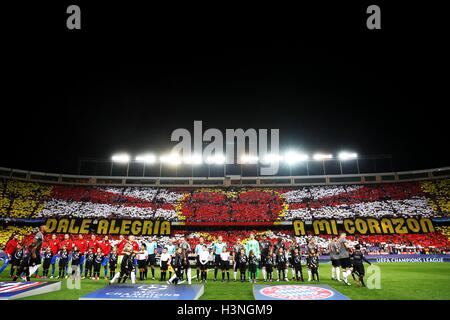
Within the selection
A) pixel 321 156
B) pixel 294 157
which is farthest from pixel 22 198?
pixel 321 156

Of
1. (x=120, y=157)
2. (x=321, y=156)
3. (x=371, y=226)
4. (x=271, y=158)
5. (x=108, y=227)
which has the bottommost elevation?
(x=108, y=227)

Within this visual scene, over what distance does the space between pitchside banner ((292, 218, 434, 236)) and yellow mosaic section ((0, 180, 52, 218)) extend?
3714cm

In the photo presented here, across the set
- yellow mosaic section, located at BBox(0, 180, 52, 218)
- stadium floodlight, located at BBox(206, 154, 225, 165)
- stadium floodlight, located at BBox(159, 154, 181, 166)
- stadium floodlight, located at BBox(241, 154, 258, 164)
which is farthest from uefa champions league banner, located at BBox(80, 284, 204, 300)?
stadium floodlight, located at BBox(241, 154, 258, 164)

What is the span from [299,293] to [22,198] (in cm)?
4382

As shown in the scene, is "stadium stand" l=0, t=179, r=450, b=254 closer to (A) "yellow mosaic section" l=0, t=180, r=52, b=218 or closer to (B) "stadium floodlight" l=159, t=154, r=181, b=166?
(A) "yellow mosaic section" l=0, t=180, r=52, b=218

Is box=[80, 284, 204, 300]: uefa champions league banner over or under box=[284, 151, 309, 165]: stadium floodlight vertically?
under

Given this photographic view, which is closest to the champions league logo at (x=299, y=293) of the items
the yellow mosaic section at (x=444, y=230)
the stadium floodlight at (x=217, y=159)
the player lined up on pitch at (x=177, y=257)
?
the player lined up on pitch at (x=177, y=257)

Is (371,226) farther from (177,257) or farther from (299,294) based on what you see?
(177,257)

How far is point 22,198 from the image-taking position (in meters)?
39.5

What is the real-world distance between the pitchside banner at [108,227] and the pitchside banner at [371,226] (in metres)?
19.4

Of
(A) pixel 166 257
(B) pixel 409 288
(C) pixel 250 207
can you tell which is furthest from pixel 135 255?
(C) pixel 250 207

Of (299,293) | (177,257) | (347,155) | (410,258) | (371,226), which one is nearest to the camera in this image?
(299,293)

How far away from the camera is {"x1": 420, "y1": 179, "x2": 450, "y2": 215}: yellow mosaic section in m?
36.5

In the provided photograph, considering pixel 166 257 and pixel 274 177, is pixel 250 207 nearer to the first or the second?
pixel 274 177
